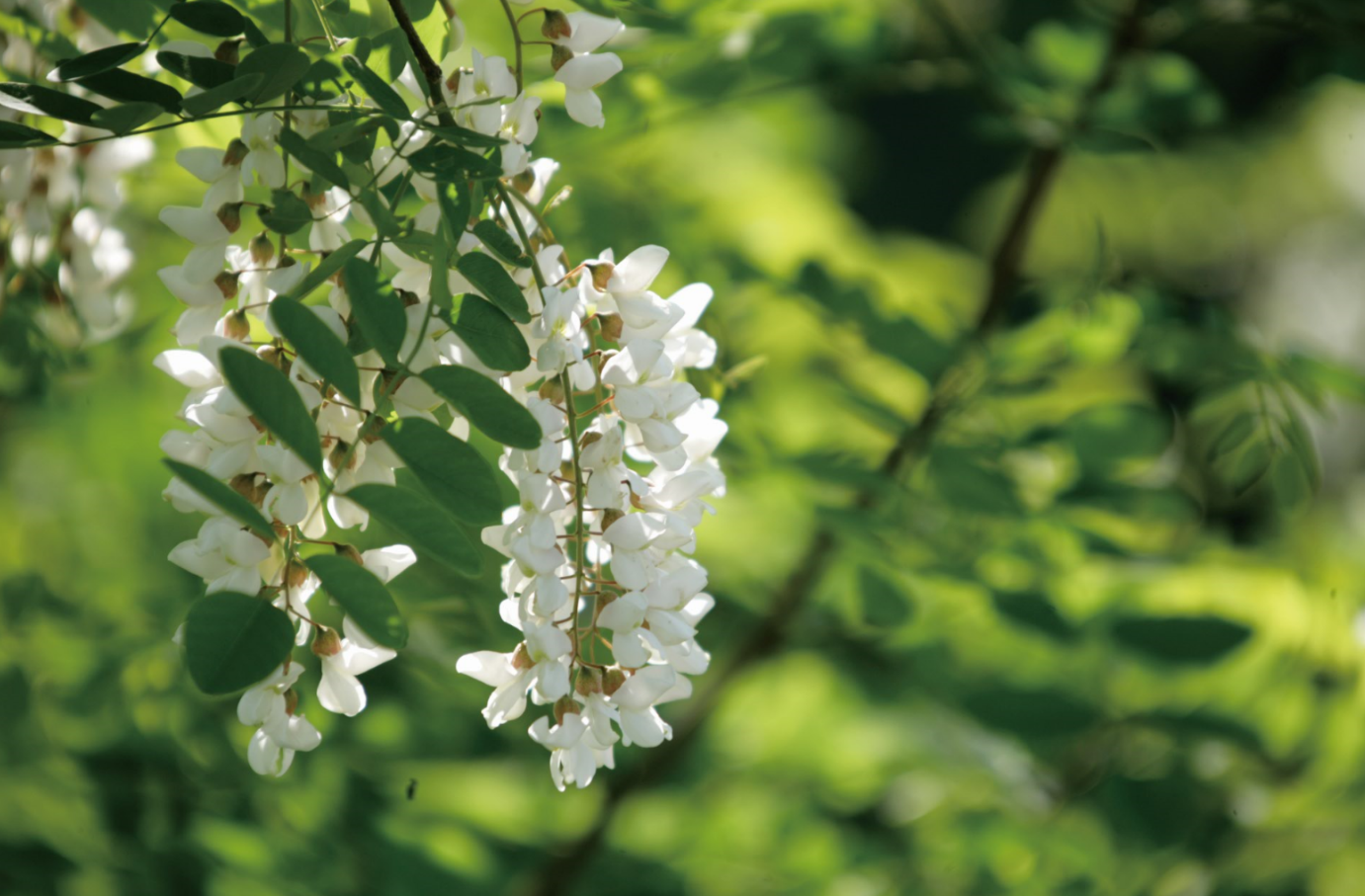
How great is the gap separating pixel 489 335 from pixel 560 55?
15cm

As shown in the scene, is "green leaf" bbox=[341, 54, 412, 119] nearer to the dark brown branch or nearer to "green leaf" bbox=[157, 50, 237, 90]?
"green leaf" bbox=[157, 50, 237, 90]

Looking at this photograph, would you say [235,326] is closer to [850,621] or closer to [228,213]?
[228,213]

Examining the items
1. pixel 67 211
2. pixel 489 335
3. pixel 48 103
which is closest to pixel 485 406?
pixel 489 335

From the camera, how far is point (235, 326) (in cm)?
54

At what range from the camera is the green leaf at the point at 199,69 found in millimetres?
510

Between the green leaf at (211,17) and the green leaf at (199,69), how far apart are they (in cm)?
2

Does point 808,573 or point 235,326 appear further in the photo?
point 808,573

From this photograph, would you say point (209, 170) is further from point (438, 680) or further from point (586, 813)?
point (586, 813)

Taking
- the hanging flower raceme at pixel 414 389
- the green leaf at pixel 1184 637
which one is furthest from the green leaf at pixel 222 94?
→ the green leaf at pixel 1184 637

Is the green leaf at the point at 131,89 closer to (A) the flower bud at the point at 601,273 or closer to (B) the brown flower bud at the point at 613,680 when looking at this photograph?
(A) the flower bud at the point at 601,273

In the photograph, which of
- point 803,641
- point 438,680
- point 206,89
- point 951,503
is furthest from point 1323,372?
point 206,89

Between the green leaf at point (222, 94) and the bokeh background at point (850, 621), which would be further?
the bokeh background at point (850, 621)

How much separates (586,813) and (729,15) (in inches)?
31.4

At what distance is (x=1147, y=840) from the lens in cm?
98
